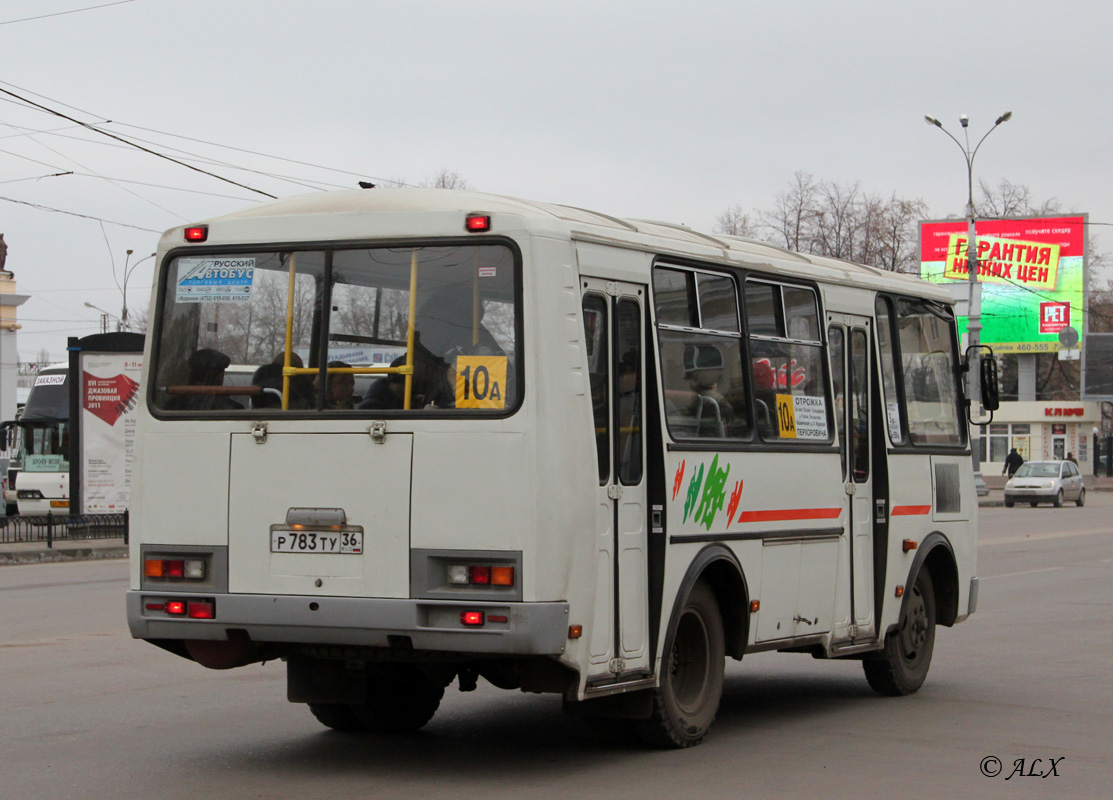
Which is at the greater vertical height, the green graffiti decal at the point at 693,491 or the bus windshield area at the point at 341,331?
the bus windshield area at the point at 341,331

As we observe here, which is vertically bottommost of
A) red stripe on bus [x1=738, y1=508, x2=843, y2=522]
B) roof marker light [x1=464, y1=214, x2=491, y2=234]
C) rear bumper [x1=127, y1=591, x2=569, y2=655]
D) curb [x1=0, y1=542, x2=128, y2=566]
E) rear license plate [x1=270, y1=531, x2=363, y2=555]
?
curb [x1=0, y1=542, x2=128, y2=566]

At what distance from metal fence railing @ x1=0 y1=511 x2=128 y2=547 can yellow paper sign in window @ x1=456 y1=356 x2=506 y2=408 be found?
786 inches

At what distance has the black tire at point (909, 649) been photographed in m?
10.6

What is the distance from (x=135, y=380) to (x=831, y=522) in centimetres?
1963

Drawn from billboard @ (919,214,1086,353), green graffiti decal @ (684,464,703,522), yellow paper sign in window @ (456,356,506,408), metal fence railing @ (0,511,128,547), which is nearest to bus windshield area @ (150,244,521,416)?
yellow paper sign in window @ (456,356,506,408)

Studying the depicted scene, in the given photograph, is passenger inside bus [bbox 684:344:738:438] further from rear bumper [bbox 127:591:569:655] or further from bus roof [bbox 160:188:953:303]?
rear bumper [bbox 127:591:569:655]

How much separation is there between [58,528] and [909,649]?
20.0 metres

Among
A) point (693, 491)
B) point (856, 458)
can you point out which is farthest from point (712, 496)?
point (856, 458)

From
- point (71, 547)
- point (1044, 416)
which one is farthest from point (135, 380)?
point (1044, 416)

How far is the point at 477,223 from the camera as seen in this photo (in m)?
7.35

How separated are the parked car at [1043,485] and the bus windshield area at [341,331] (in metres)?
42.3

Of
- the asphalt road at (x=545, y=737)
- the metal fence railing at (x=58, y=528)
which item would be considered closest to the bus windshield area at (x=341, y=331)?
the asphalt road at (x=545, y=737)

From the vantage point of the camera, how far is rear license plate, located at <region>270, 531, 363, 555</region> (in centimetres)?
732

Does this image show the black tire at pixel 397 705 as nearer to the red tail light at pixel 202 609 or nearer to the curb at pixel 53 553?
the red tail light at pixel 202 609
